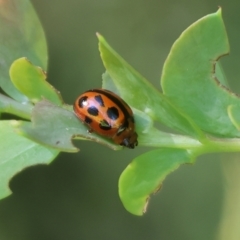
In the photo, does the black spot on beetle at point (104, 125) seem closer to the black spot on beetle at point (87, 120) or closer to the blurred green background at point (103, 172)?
the black spot on beetle at point (87, 120)

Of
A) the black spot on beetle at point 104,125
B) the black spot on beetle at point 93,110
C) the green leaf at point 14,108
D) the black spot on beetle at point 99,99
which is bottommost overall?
the black spot on beetle at point 104,125

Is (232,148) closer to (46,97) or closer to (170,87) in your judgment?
(170,87)

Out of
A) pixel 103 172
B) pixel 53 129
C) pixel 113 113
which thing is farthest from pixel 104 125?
pixel 103 172

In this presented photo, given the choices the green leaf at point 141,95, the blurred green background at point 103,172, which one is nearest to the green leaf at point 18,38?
the green leaf at point 141,95

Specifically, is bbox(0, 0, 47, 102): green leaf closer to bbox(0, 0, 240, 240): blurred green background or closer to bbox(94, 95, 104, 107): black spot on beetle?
bbox(94, 95, 104, 107): black spot on beetle

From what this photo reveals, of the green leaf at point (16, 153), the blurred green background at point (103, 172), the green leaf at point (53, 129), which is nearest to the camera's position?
the green leaf at point (53, 129)

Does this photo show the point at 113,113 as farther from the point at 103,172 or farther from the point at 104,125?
the point at 103,172

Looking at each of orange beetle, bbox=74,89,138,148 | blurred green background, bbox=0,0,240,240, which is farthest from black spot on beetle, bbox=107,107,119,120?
blurred green background, bbox=0,0,240,240

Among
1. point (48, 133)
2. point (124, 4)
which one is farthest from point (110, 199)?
point (48, 133)
